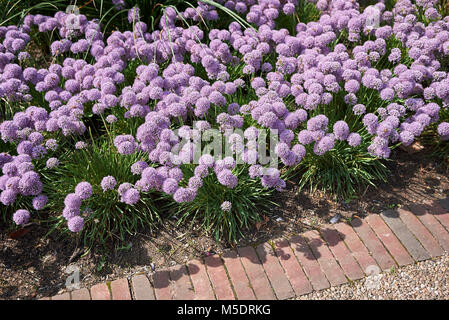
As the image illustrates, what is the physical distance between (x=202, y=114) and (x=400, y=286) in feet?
6.56

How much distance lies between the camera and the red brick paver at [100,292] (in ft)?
9.45

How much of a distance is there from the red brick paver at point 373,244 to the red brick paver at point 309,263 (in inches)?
17.7

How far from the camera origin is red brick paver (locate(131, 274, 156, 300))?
2879mm

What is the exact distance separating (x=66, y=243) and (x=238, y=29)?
2723 millimetres

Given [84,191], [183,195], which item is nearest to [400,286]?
[183,195]

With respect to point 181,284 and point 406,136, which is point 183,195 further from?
point 406,136

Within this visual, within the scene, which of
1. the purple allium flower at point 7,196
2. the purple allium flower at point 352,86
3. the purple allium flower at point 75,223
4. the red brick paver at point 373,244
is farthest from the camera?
the purple allium flower at point 352,86

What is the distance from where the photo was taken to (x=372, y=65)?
4.22 metres

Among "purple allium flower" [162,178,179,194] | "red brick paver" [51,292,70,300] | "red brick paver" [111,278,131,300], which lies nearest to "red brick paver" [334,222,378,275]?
"purple allium flower" [162,178,179,194]

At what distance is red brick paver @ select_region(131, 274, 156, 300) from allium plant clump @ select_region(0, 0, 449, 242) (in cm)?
41

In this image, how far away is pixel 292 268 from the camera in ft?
9.93

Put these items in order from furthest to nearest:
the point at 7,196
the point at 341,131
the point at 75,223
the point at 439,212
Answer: the point at 439,212 < the point at 341,131 < the point at 7,196 < the point at 75,223

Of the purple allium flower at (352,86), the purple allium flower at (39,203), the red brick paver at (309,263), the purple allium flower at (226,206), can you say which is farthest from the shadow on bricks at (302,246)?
the purple allium flower at (39,203)

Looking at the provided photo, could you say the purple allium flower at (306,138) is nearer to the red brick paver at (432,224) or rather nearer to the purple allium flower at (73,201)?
the red brick paver at (432,224)
